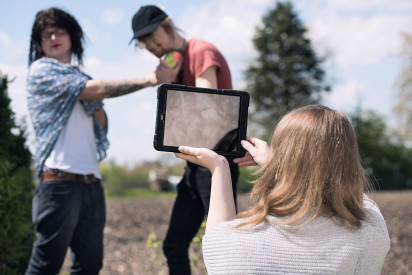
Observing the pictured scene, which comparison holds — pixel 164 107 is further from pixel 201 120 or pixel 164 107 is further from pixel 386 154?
pixel 386 154

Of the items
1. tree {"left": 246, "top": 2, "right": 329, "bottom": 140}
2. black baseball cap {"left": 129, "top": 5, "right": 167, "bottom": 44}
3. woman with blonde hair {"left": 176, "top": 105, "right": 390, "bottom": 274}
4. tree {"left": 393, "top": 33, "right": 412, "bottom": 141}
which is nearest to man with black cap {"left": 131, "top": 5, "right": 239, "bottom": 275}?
black baseball cap {"left": 129, "top": 5, "right": 167, "bottom": 44}

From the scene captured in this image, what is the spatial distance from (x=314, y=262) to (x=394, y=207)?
32.1ft

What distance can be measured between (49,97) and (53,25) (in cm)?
50

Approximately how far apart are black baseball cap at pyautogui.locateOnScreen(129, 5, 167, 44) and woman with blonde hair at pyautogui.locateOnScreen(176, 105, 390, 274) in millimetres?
1325

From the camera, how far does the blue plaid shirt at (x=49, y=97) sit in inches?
108

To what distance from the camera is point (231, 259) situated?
4.97 feet

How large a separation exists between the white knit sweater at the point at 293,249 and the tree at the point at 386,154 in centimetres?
2490

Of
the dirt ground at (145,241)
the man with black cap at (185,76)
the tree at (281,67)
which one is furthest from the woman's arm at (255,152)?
the tree at (281,67)

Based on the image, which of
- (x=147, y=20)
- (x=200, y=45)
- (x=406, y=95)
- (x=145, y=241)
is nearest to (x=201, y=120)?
(x=200, y=45)

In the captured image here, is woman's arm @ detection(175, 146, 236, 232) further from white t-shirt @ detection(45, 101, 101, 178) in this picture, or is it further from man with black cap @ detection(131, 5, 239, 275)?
white t-shirt @ detection(45, 101, 101, 178)

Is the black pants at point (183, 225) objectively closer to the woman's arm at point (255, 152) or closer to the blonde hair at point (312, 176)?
the woman's arm at point (255, 152)

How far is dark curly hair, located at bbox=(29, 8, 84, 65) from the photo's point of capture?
2.95 metres

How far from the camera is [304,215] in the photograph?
155cm

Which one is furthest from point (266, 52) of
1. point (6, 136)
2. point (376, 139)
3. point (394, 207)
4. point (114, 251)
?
point (6, 136)
